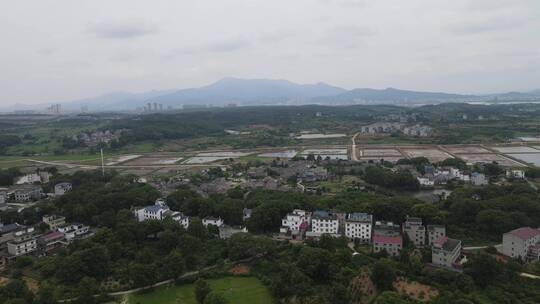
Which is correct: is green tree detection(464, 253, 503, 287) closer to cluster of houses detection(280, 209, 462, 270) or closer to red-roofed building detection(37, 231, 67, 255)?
cluster of houses detection(280, 209, 462, 270)

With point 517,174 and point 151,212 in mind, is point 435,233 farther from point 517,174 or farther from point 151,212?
point 517,174

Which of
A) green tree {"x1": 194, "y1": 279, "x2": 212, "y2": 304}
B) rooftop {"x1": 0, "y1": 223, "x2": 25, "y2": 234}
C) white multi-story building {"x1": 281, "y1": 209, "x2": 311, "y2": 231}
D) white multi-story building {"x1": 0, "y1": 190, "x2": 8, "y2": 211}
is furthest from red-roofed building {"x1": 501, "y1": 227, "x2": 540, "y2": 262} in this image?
white multi-story building {"x1": 0, "y1": 190, "x2": 8, "y2": 211}

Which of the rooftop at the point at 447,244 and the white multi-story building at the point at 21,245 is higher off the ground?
the rooftop at the point at 447,244

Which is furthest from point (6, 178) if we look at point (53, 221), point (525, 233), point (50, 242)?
point (525, 233)

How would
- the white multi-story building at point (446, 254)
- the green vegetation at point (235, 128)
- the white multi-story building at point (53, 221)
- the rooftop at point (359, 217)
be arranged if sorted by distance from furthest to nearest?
the green vegetation at point (235, 128), the white multi-story building at point (53, 221), the rooftop at point (359, 217), the white multi-story building at point (446, 254)

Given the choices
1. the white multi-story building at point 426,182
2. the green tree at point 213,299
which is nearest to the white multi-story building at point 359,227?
the green tree at point 213,299

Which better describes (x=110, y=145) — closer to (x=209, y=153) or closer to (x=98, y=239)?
(x=209, y=153)

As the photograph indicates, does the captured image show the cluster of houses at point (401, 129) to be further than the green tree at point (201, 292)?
Yes

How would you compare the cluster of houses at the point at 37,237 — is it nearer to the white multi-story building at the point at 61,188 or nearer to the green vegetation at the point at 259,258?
the green vegetation at the point at 259,258
